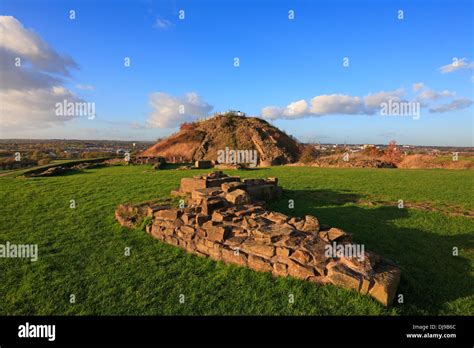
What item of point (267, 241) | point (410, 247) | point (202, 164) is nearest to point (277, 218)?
point (267, 241)

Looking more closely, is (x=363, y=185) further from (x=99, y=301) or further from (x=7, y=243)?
(x=7, y=243)

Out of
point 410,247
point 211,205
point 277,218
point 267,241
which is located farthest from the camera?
point 211,205

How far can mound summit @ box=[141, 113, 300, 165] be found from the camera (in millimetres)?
41787

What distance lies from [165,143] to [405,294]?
1797 inches

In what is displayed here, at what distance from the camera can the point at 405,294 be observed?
425 centimetres

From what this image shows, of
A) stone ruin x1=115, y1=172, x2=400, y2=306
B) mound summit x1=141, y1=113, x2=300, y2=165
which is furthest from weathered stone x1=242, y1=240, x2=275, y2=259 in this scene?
mound summit x1=141, y1=113, x2=300, y2=165

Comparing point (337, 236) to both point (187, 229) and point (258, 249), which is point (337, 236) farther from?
point (187, 229)

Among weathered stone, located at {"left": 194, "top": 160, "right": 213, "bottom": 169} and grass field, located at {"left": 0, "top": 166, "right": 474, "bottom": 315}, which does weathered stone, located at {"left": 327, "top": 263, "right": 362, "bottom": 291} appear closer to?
grass field, located at {"left": 0, "top": 166, "right": 474, "bottom": 315}

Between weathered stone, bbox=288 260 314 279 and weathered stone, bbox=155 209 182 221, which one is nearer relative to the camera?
weathered stone, bbox=288 260 314 279

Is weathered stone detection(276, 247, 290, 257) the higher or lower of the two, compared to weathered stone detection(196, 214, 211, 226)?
lower

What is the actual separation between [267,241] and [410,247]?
3640mm

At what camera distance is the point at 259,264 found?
4965 millimetres

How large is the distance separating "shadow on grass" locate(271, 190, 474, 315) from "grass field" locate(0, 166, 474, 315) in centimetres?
2
